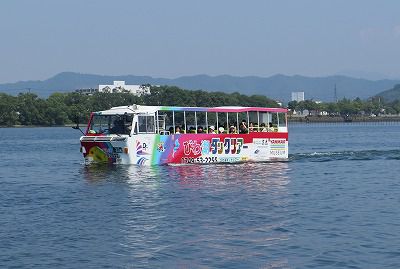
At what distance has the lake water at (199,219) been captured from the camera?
21562 mm

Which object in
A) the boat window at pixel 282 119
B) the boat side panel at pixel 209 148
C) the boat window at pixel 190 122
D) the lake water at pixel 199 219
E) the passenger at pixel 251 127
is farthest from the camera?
the boat window at pixel 282 119

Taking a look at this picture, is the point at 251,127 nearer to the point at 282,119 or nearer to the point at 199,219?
the point at 282,119

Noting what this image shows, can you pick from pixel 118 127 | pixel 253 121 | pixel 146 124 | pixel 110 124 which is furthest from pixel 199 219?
pixel 253 121

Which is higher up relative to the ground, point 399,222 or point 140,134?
point 140,134

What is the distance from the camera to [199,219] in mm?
27672

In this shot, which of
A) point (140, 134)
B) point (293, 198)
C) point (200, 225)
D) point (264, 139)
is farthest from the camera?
point (264, 139)

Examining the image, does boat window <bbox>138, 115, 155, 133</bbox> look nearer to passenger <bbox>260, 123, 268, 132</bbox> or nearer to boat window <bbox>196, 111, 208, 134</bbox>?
boat window <bbox>196, 111, 208, 134</bbox>

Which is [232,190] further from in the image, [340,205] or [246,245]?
[246,245]

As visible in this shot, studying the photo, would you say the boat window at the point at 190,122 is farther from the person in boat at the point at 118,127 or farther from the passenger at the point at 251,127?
the person in boat at the point at 118,127

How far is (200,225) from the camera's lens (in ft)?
86.7

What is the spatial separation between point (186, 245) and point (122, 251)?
6.16ft

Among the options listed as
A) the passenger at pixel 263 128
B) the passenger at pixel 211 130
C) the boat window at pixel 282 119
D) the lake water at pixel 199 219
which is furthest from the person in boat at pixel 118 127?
the boat window at pixel 282 119

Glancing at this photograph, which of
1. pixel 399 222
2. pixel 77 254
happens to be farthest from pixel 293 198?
pixel 77 254

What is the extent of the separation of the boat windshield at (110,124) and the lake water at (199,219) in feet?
6.95
